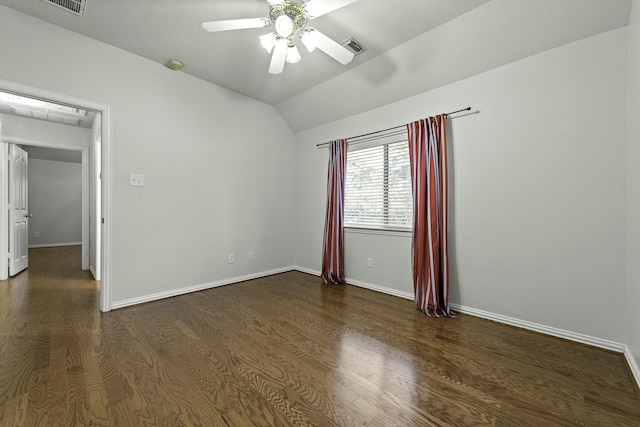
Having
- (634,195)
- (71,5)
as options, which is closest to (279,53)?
(71,5)

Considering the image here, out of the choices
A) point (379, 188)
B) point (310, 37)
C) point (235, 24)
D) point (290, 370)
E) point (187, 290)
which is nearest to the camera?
point (290, 370)

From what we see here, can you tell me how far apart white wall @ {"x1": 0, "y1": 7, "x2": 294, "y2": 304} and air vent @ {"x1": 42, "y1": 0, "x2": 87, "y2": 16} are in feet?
1.18

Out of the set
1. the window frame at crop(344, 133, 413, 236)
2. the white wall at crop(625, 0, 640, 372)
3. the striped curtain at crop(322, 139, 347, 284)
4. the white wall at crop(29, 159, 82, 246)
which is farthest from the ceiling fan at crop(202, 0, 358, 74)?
the white wall at crop(29, 159, 82, 246)

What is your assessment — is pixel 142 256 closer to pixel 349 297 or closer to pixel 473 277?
pixel 349 297

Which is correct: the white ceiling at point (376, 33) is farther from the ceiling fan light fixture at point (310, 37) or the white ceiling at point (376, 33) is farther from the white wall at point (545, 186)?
the ceiling fan light fixture at point (310, 37)

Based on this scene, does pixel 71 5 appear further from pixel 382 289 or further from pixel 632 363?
pixel 632 363

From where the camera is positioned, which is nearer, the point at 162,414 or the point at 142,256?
the point at 162,414

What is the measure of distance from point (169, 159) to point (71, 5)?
1.41 meters

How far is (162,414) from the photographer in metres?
1.29

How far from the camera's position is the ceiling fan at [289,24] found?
1729 millimetres

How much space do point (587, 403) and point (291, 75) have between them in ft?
11.9

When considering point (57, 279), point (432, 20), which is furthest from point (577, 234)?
point (57, 279)

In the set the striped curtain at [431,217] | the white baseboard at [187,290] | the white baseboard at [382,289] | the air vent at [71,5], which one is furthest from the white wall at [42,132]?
the striped curtain at [431,217]

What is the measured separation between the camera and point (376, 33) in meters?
2.38
